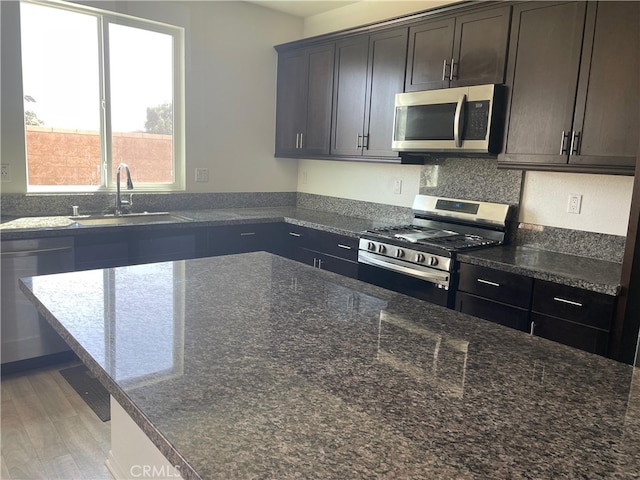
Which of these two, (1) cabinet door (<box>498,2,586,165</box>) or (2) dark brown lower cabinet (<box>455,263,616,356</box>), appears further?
(1) cabinet door (<box>498,2,586,165</box>)

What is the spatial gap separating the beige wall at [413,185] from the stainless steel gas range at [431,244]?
219 millimetres

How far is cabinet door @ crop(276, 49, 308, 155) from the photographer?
165 inches

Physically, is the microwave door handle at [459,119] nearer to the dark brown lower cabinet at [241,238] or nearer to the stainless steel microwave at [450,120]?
the stainless steel microwave at [450,120]

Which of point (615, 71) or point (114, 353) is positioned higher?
point (615, 71)

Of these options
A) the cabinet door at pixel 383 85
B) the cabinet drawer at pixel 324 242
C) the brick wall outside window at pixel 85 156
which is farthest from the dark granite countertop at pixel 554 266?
the brick wall outside window at pixel 85 156

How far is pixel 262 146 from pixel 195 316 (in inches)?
130

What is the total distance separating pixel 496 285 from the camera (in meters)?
2.55

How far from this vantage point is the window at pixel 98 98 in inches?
130

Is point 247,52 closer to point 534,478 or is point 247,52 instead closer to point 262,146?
point 262,146

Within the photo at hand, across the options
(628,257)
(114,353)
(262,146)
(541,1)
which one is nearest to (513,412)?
(114,353)

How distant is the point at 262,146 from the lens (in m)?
4.47

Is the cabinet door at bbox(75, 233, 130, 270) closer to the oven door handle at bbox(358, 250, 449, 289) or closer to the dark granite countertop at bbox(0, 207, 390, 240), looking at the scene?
the dark granite countertop at bbox(0, 207, 390, 240)

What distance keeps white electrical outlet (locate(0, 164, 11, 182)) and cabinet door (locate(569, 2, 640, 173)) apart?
3.39 m

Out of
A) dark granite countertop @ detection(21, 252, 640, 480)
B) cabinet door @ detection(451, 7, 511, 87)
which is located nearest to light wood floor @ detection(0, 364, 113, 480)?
dark granite countertop @ detection(21, 252, 640, 480)
